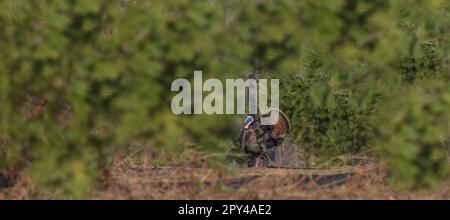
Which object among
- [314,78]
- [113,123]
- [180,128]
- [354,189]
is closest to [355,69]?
[314,78]

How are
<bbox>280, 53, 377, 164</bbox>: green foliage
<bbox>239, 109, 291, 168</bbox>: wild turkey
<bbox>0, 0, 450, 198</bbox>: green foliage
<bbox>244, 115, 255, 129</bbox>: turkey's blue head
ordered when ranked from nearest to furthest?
1. <bbox>0, 0, 450, 198</bbox>: green foliage
2. <bbox>280, 53, 377, 164</bbox>: green foliage
3. <bbox>244, 115, 255, 129</bbox>: turkey's blue head
4. <bbox>239, 109, 291, 168</bbox>: wild turkey

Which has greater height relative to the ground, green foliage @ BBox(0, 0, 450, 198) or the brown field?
green foliage @ BBox(0, 0, 450, 198)

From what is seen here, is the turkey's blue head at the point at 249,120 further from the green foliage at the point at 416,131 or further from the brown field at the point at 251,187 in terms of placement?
the green foliage at the point at 416,131

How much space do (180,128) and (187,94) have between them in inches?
10.0

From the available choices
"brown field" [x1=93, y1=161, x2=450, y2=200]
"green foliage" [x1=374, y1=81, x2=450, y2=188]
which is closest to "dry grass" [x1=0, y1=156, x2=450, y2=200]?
"brown field" [x1=93, y1=161, x2=450, y2=200]

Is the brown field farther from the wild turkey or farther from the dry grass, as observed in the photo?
the wild turkey

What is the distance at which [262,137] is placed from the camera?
29.2ft

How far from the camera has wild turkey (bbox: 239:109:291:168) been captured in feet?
28.4

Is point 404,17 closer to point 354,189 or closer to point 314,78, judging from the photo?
point 314,78

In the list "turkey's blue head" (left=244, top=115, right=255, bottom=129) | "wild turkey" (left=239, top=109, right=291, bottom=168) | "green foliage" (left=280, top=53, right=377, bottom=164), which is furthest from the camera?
"wild turkey" (left=239, top=109, right=291, bottom=168)

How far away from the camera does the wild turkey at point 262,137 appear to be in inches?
341

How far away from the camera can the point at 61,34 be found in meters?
6.20

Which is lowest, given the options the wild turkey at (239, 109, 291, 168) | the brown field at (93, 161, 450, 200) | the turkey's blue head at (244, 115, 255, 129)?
the brown field at (93, 161, 450, 200)

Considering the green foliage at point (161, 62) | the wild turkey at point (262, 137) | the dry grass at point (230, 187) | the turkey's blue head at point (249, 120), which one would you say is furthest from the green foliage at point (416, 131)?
the wild turkey at point (262, 137)
